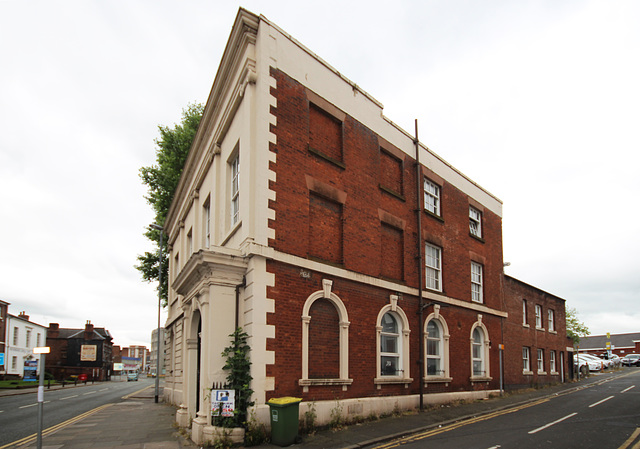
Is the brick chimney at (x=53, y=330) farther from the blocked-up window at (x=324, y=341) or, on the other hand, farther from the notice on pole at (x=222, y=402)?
the notice on pole at (x=222, y=402)

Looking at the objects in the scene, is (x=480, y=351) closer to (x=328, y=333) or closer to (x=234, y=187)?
(x=328, y=333)

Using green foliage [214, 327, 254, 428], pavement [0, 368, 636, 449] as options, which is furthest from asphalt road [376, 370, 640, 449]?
green foliage [214, 327, 254, 428]

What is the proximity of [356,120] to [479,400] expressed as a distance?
1228cm

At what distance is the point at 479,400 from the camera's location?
63.2 feet

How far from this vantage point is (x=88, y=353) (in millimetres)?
77750

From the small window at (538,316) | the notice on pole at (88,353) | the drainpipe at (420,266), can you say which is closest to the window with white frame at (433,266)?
the drainpipe at (420,266)

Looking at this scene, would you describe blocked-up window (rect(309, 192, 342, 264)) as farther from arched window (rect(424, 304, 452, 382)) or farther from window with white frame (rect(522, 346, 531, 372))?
window with white frame (rect(522, 346, 531, 372))

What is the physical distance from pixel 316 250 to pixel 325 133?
3715 millimetres

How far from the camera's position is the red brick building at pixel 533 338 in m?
23.8

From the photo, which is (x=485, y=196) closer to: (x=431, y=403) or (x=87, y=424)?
(x=431, y=403)

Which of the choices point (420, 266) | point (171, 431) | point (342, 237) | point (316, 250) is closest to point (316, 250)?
point (316, 250)

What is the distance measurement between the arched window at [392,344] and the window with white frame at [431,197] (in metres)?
5.13

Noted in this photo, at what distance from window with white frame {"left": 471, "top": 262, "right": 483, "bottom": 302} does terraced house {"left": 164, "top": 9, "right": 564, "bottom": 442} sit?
1512 millimetres

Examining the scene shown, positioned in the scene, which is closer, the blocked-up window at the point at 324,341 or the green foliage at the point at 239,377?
the green foliage at the point at 239,377
